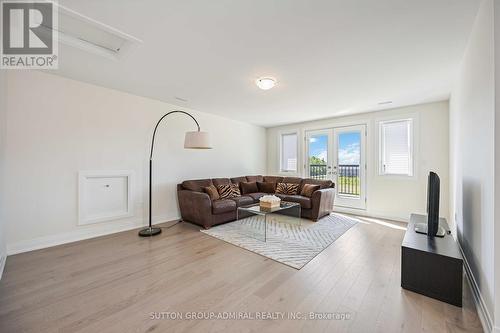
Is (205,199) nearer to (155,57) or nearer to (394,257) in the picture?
(155,57)

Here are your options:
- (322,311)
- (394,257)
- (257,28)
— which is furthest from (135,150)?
(394,257)

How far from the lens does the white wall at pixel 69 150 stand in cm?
263

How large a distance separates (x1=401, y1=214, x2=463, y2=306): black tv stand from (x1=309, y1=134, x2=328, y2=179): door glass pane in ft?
11.5

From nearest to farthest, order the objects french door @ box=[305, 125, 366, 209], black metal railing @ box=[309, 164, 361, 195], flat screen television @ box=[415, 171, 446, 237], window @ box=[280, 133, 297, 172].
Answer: flat screen television @ box=[415, 171, 446, 237] → french door @ box=[305, 125, 366, 209] → black metal railing @ box=[309, 164, 361, 195] → window @ box=[280, 133, 297, 172]

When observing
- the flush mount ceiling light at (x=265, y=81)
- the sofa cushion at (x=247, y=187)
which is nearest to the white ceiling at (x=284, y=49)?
the flush mount ceiling light at (x=265, y=81)

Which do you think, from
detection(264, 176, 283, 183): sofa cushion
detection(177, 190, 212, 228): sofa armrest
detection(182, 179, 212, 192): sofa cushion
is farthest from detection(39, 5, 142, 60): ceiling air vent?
detection(264, 176, 283, 183): sofa cushion

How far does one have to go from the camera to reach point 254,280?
81.5 inches

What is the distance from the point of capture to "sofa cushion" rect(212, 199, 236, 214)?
3727 mm

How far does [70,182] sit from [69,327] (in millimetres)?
2281

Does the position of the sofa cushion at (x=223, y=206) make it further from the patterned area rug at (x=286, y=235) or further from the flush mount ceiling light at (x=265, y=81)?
the flush mount ceiling light at (x=265, y=81)

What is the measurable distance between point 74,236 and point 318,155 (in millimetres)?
5350

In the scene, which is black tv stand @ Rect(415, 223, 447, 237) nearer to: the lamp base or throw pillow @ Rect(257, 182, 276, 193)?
throw pillow @ Rect(257, 182, 276, 193)

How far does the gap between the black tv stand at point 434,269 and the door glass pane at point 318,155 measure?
3.49 m

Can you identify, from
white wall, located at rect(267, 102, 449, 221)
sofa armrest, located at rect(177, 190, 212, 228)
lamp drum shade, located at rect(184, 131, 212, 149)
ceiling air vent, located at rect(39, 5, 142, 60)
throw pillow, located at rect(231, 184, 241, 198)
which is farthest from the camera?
throw pillow, located at rect(231, 184, 241, 198)
